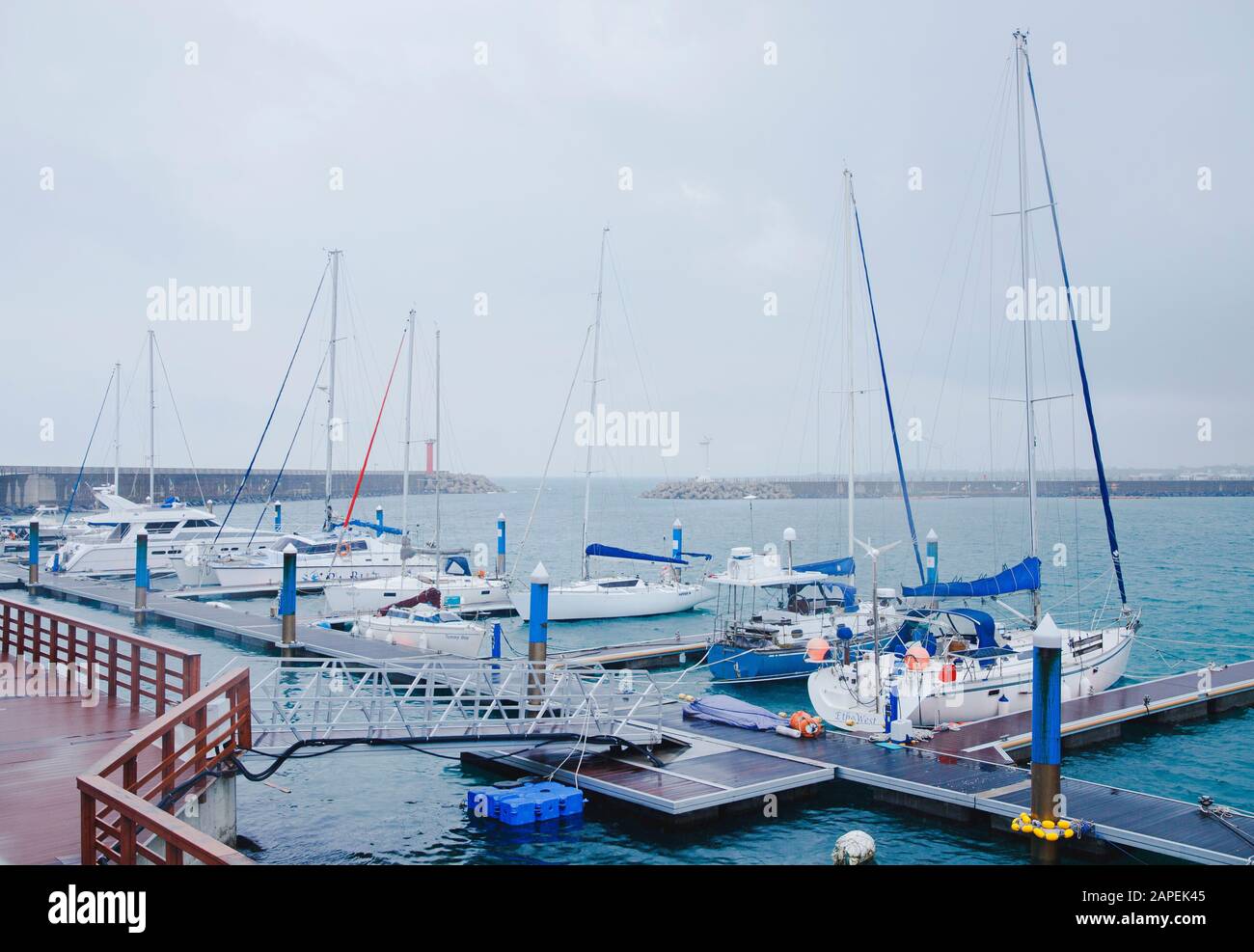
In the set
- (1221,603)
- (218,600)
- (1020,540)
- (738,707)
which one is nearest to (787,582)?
(738,707)

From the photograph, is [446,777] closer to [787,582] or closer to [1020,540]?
[787,582]

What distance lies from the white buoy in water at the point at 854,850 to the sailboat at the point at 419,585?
25.9 m

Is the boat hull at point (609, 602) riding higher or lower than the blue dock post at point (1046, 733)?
lower

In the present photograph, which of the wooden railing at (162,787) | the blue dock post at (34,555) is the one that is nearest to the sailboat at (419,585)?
the blue dock post at (34,555)

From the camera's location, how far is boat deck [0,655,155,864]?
10.2 m

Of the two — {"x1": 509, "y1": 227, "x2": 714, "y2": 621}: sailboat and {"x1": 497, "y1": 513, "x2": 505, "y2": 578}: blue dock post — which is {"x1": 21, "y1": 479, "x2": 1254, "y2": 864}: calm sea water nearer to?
{"x1": 509, "y1": 227, "x2": 714, "y2": 621}: sailboat

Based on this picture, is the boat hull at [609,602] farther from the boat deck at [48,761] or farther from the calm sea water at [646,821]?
the boat deck at [48,761]

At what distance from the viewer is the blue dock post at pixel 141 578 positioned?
1499 inches

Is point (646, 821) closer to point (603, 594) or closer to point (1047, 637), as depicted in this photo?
point (1047, 637)

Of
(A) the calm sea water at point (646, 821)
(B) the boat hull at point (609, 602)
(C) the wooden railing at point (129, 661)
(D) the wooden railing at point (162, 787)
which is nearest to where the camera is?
(D) the wooden railing at point (162, 787)

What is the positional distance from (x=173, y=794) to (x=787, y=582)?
22642mm

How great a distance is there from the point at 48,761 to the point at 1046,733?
13342mm
